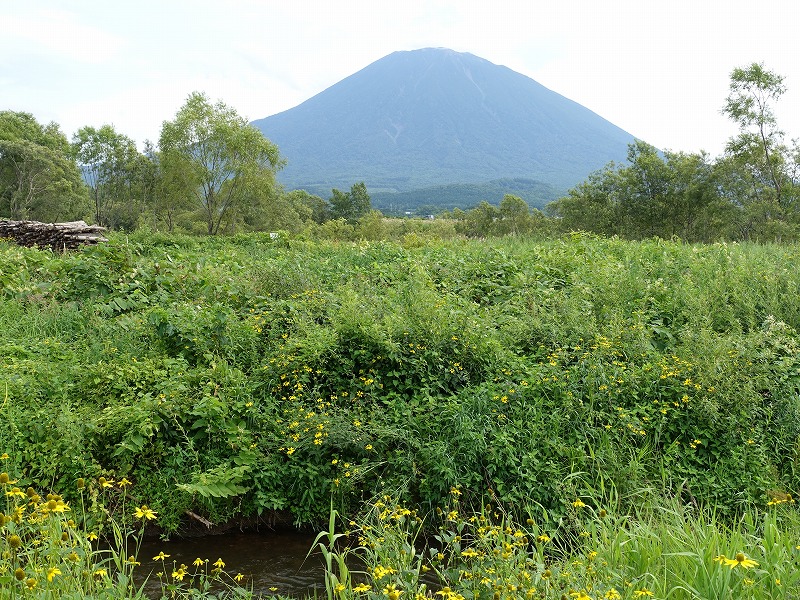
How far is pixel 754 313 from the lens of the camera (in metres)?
6.37

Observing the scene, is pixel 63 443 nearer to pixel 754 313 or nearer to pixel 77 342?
pixel 77 342

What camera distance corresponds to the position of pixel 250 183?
35.1m

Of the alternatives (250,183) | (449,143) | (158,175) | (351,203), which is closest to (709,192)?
(250,183)

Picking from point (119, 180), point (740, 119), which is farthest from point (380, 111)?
point (740, 119)

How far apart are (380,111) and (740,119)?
593ft

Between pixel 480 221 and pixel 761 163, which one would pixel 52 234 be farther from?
pixel 480 221

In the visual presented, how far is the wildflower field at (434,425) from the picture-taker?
3625 mm

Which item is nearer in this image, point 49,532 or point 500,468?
point 49,532

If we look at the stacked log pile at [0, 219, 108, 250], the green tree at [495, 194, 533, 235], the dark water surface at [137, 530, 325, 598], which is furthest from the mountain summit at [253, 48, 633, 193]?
the dark water surface at [137, 530, 325, 598]

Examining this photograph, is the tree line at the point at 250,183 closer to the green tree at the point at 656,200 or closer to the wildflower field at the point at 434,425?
the green tree at the point at 656,200

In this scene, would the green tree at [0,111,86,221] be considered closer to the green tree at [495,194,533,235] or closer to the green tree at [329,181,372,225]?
the green tree at [329,181,372,225]

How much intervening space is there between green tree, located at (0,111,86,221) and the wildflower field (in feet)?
119

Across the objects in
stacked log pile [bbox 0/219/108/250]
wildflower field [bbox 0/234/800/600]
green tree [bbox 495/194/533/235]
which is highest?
green tree [bbox 495/194/533/235]

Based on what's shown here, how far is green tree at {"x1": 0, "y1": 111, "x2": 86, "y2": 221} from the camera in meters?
36.2
